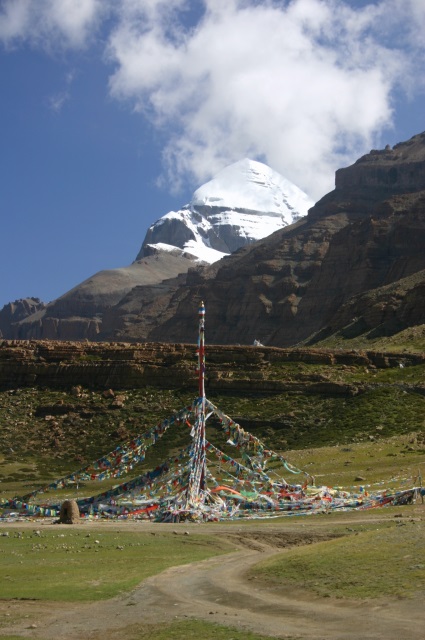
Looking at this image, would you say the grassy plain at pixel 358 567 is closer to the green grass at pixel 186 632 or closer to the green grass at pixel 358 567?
the green grass at pixel 358 567

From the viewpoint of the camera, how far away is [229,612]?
17.9 metres

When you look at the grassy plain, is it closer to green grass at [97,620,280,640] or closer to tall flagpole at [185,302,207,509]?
green grass at [97,620,280,640]

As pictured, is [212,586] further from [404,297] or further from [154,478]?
[404,297]

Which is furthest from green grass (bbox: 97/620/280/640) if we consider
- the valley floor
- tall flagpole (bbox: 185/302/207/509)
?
tall flagpole (bbox: 185/302/207/509)

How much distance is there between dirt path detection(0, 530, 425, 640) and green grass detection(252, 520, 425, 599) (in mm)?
471

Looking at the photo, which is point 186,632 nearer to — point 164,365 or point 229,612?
point 229,612

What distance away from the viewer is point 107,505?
127 ft

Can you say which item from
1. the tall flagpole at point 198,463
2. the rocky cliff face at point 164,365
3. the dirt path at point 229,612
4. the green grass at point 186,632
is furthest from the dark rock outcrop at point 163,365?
the green grass at point 186,632

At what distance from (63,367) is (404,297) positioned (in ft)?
204

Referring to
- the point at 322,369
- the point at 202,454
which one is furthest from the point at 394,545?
the point at 322,369

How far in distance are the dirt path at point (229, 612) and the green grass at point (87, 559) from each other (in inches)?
36.1

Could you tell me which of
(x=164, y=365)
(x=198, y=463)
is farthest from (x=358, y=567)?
(x=164, y=365)

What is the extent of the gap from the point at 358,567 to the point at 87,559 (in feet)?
27.5

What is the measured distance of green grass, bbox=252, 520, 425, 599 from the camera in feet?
59.5
